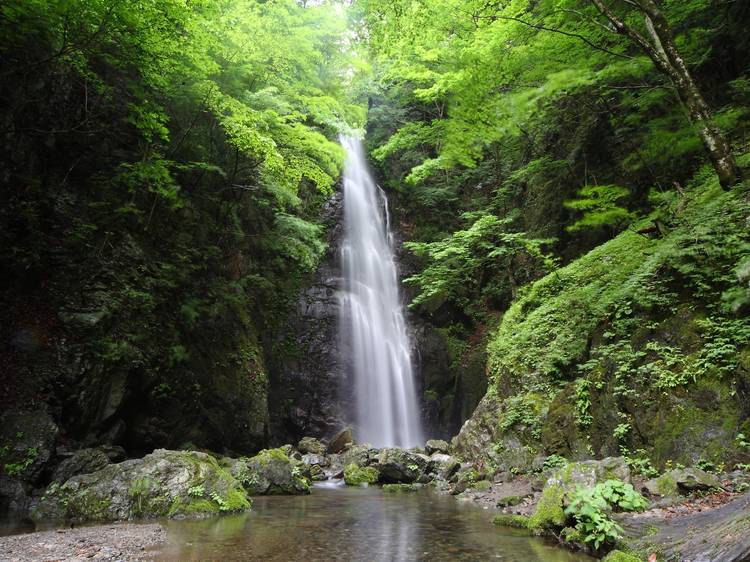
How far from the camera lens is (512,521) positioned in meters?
6.17

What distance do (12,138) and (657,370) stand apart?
1230 cm

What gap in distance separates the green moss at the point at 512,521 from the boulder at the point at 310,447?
28.6 feet

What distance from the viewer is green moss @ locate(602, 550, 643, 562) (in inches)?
154

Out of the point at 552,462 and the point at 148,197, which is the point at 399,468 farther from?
the point at 148,197


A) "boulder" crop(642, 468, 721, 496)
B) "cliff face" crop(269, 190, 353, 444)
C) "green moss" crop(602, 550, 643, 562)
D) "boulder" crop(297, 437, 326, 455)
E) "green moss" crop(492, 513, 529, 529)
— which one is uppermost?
"cliff face" crop(269, 190, 353, 444)

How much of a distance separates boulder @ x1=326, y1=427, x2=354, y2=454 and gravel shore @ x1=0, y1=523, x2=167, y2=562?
8.76 metres

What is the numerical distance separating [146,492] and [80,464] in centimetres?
190

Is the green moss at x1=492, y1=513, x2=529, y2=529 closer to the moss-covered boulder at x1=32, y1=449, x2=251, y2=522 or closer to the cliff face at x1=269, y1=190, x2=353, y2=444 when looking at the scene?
the moss-covered boulder at x1=32, y1=449, x2=251, y2=522

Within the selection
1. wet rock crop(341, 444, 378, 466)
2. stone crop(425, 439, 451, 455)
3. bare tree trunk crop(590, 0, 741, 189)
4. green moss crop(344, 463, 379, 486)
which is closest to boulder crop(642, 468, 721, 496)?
bare tree trunk crop(590, 0, 741, 189)

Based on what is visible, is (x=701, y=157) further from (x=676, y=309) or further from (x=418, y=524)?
(x=418, y=524)

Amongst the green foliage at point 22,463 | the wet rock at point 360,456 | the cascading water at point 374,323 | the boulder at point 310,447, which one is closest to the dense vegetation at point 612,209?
the wet rock at point 360,456

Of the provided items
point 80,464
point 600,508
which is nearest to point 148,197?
point 80,464

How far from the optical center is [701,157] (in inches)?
364

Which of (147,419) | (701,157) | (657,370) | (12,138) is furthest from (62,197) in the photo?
(701,157)
